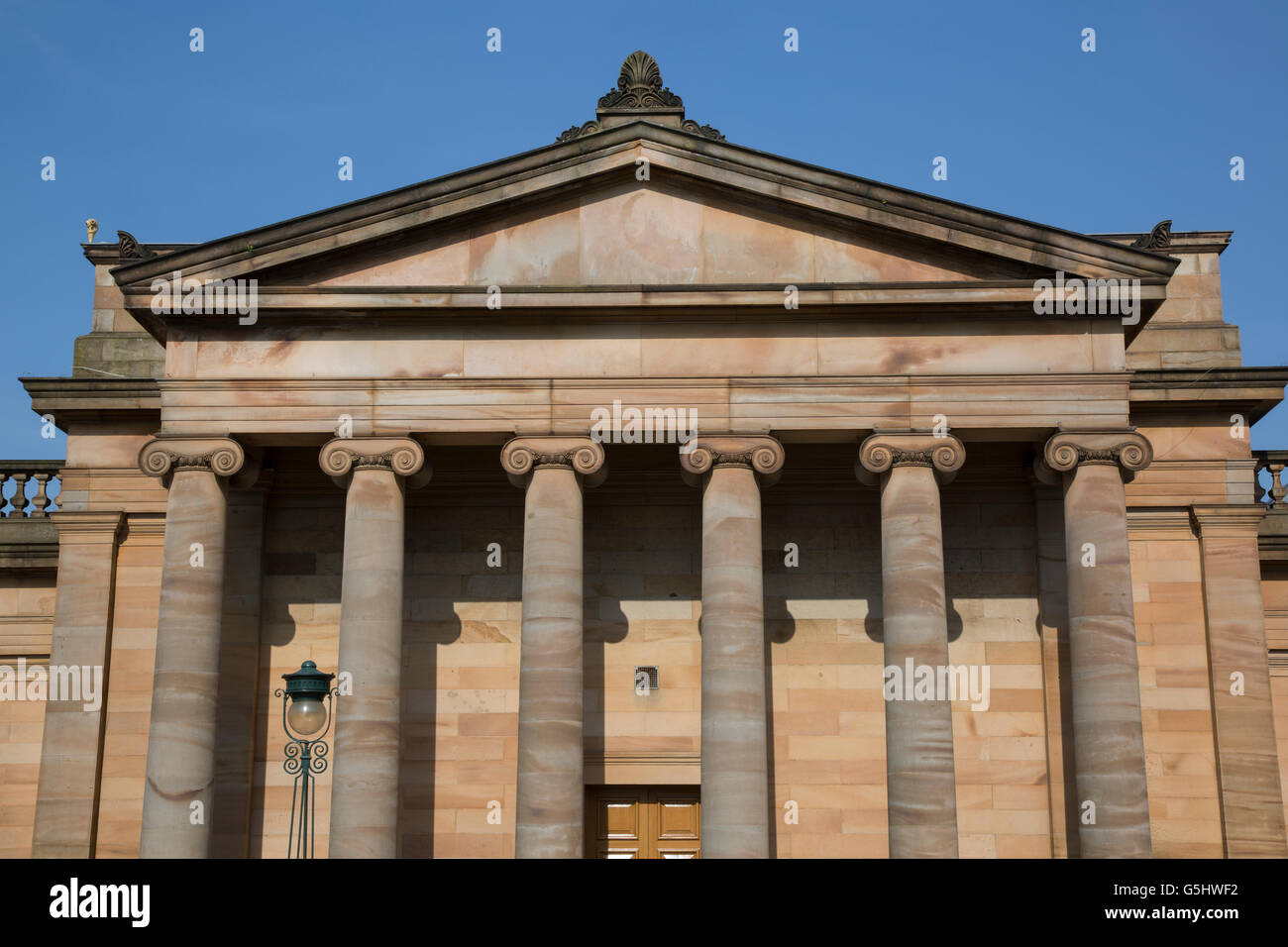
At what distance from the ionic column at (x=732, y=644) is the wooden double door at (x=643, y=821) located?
11.7 feet

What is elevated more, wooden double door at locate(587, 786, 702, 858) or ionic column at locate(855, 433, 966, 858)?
ionic column at locate(855, 433, 966, 858)

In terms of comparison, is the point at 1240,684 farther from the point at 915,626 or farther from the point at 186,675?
the point at 186,675

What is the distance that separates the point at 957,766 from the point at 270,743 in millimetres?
13220

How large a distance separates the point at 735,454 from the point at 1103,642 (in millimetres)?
7126

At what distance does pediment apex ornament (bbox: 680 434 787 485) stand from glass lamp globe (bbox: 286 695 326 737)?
7942 millimetres

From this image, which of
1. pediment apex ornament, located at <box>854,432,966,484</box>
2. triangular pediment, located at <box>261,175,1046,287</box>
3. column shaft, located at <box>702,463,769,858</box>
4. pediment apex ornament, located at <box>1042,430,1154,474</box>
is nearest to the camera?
column shaft, located at <box>702,463,769,858</box>

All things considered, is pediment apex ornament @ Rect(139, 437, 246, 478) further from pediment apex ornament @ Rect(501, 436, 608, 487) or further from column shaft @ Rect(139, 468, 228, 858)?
pediment apex ornament @ Rect(501, 436, 608, 487)

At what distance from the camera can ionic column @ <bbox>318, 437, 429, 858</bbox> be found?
2711 cm

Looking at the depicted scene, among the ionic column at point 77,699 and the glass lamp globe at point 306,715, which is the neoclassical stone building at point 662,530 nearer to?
the ionic column at point 77,699

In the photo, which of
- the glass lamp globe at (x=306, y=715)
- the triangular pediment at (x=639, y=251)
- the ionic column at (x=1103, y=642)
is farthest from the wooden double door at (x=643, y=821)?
the triangular pediment at (x=639, y=251)

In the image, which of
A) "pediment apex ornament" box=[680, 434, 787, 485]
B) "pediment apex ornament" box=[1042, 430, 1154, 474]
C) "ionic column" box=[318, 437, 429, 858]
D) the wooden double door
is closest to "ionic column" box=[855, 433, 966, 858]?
"pediment apex ornament" box=[680, 434, 787, 485]

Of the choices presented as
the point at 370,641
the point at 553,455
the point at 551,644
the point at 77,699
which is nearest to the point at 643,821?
the point at 551,644

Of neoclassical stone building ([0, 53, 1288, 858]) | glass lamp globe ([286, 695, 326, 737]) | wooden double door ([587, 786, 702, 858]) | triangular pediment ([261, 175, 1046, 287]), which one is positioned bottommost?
wooden double door ([587, 786, 702, 858])

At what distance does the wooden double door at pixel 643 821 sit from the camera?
30.6 metres
